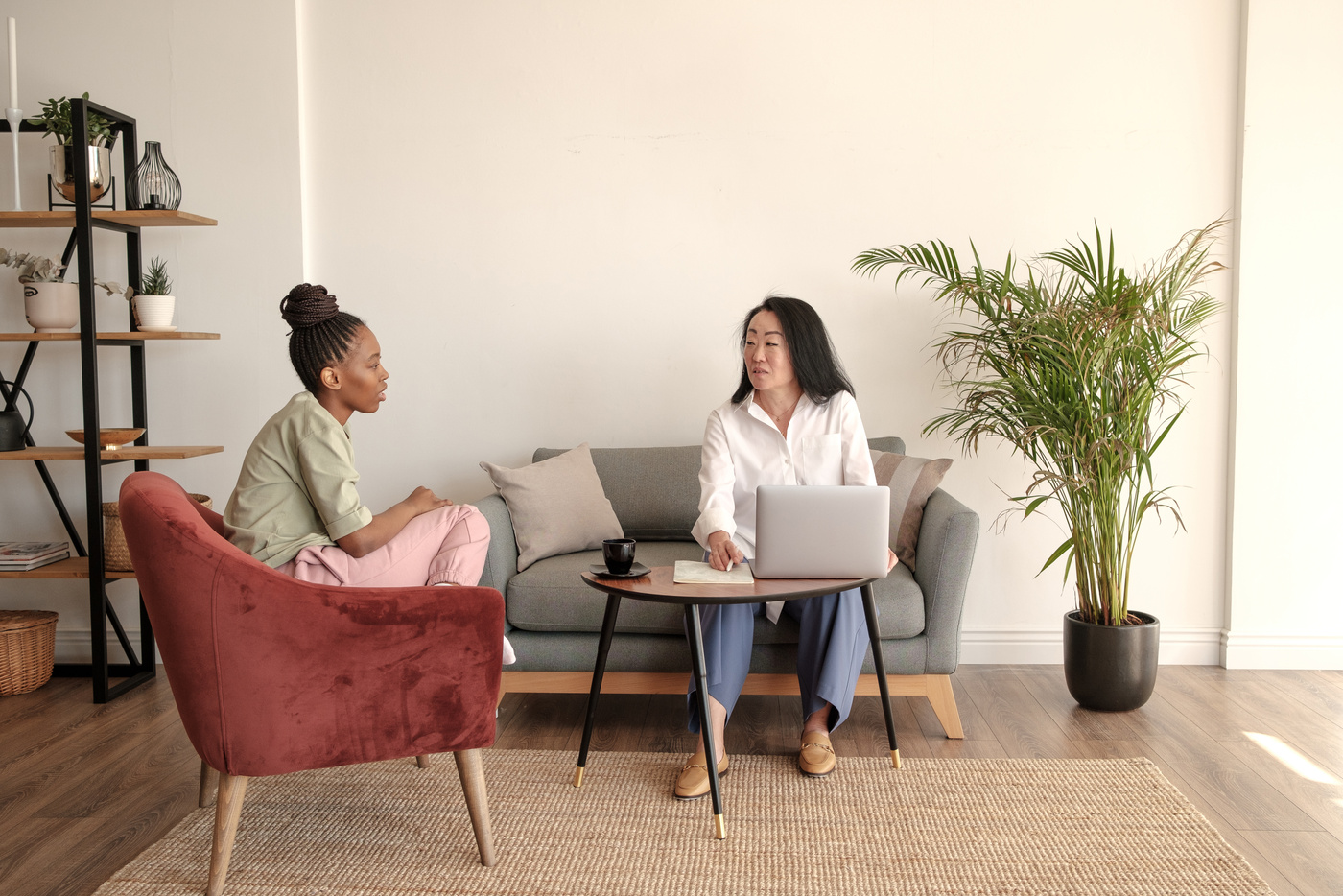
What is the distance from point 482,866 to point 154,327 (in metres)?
2.28

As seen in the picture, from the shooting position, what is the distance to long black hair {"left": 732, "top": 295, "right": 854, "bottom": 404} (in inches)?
99.7

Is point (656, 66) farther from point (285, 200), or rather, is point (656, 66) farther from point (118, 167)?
point (118, 167)

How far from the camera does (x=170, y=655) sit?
177 cm

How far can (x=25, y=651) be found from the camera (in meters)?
3.13

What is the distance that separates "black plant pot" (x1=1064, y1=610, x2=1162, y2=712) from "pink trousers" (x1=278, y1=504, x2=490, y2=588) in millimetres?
1872

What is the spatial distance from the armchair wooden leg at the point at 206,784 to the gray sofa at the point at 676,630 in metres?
0.79

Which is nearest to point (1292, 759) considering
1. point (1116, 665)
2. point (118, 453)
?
point (1116, 665)

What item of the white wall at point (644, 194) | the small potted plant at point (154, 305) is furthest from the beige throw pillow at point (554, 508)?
the small potted plant at point (154, 305)

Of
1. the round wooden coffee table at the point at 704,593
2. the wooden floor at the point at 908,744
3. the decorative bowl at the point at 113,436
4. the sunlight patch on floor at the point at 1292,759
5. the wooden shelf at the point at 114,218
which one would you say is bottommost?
the wooden floor at the point at 908,744

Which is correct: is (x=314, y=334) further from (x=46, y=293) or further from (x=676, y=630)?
(x=46, y=293)

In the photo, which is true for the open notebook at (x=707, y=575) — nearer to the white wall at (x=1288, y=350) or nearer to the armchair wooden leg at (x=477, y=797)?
the armchair wooden leg at (x=477, y=797)

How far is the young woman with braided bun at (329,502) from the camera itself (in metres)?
2.01

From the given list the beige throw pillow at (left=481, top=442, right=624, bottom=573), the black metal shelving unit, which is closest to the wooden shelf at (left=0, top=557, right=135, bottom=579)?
the black metal shelving unit

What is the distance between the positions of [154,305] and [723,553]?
2.22 meters
